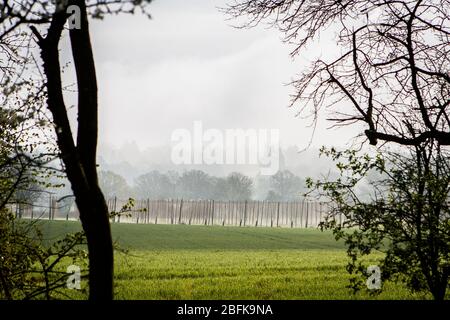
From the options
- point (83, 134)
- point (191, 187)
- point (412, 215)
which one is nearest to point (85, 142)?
point (83, 134)

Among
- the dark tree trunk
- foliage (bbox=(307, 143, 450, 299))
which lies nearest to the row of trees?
foliage (bbox=(307, 143, 450, 299))

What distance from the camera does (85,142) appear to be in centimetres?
413

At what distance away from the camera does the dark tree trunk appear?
4.03 metres

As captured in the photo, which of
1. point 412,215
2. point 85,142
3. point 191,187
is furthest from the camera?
point 191,187

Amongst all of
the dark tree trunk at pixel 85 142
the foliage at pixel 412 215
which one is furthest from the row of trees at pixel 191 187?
the dark tree trunk at pixel 85 142

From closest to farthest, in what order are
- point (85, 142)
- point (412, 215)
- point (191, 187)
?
point (85, 142) → point (412, 215) → point (191, 187)

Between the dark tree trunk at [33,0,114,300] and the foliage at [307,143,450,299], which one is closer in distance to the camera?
the dark tree trunk at [33,0,114,300]

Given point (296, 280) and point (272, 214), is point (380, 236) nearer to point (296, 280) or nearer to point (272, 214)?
point (296, 280)

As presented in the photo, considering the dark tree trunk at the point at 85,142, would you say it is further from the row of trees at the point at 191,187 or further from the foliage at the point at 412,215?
the row of trees at the point at 191,187

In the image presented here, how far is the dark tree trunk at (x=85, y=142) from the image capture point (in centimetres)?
403

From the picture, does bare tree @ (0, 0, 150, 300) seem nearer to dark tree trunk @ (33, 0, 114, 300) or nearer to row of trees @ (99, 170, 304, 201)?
dark tree trunk @ (33, 0, 114, 300)

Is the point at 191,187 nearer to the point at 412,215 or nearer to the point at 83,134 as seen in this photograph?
the point at 412,215
